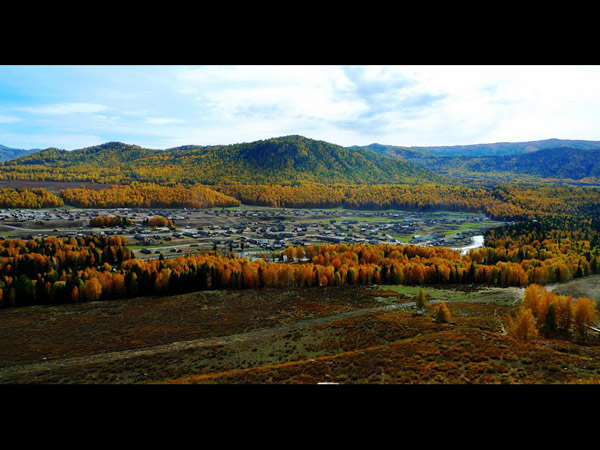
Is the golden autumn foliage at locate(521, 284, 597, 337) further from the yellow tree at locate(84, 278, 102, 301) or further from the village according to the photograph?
the village

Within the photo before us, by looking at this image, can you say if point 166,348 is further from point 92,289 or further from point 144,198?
point 144,198

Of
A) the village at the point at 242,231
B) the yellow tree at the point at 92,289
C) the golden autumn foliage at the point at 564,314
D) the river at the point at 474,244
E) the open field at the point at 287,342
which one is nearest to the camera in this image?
the open field at the point at 287,342

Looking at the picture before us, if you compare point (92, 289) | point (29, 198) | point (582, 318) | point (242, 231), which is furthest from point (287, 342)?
point (29, 198)

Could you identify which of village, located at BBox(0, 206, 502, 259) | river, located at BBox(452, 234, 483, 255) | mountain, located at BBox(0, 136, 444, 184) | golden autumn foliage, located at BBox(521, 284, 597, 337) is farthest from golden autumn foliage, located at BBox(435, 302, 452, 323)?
mountain, located at BBox(0, 136, 444, 184)

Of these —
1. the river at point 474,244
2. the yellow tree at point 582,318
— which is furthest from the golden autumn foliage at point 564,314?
the river at point 474,244

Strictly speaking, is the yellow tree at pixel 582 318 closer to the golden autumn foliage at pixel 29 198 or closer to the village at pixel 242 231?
the village at pixel 242 231
